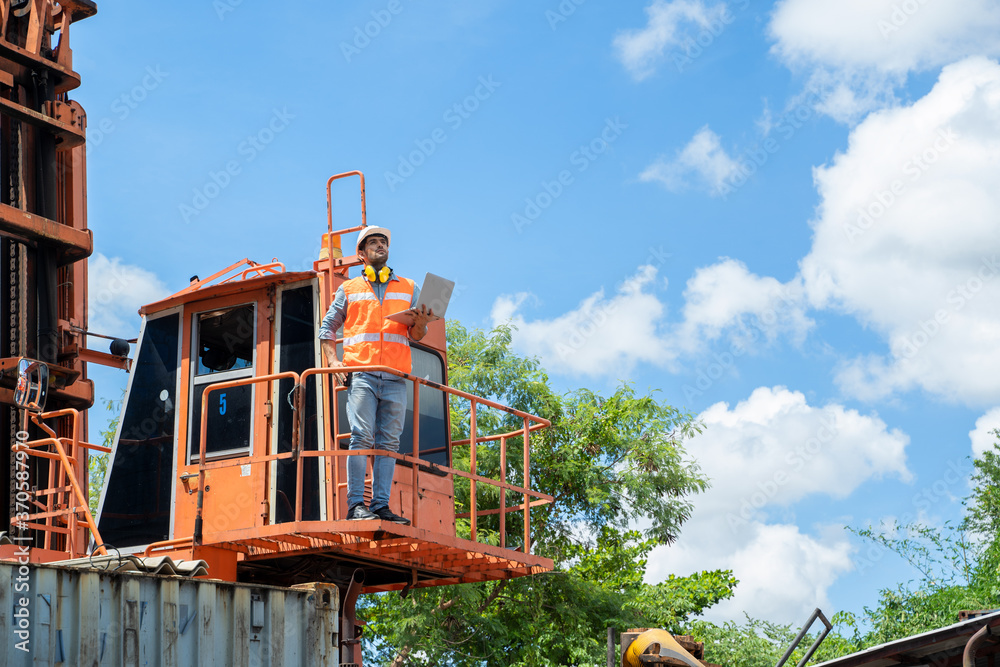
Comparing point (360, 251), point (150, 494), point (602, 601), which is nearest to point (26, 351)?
point (150, 494)

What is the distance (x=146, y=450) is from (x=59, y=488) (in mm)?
875

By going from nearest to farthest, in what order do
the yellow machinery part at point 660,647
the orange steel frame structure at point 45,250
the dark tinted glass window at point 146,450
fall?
1. the yellow machinery part at point 660,647
2. the dark tinted glass window at point 146,450
3. the orange steel frame structure at point 45,250

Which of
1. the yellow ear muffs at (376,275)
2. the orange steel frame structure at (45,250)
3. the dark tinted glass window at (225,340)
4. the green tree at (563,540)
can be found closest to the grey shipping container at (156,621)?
the yellow ear muffs at (376,275)

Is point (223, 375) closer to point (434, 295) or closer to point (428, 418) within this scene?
point (428, 418)

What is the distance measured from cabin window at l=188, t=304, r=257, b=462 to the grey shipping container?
2.20m

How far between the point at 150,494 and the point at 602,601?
1186cm

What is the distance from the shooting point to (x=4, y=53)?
Answer: 35.4 feet

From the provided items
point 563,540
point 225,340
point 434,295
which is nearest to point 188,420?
point 225,340

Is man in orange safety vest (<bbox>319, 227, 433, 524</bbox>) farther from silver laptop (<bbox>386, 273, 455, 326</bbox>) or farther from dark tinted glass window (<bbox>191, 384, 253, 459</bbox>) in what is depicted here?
dark tinted glass window (<bbox>191, 384, 253, 459</bbox>)

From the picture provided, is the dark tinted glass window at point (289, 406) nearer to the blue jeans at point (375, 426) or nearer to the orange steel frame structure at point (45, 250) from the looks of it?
the blue jeans at point (375, 426)

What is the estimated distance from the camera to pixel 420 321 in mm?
8773

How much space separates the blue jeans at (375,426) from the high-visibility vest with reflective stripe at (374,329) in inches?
6.4

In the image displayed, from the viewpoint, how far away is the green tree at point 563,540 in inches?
752

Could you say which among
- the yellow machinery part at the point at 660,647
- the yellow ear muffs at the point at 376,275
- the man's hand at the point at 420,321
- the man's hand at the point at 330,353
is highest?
the yellow ear muffs at the point at 376,275
